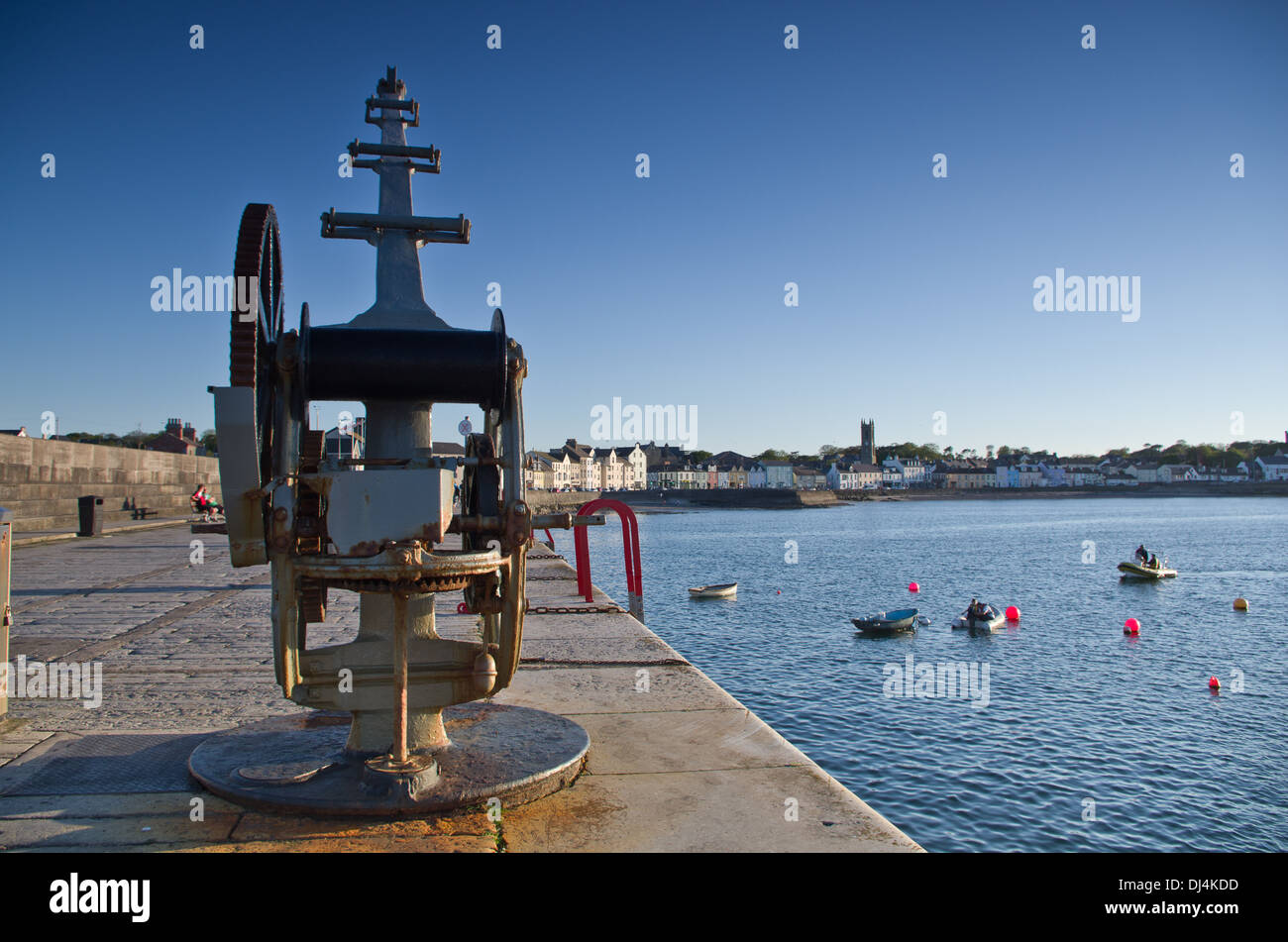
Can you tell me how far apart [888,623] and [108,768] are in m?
21.7

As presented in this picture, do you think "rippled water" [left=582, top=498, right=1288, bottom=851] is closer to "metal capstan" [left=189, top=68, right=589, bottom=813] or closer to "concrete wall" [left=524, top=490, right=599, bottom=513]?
"metal capstan" [left=189, top=68, right=589, bottom=813]

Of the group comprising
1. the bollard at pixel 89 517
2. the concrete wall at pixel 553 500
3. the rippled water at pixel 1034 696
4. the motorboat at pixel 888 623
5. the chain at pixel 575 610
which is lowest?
the rippled water at pixel 1034 696

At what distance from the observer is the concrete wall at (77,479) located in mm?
24391

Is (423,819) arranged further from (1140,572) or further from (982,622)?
(1140,572)

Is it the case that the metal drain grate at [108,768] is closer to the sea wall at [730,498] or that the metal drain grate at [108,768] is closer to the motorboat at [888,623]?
the motorboat at [888,623]

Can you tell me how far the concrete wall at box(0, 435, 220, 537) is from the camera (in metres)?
24.4

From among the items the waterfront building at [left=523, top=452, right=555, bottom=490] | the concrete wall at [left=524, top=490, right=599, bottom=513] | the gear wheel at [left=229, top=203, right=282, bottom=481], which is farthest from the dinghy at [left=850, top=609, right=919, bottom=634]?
the waterfront building at [left=523, top=452, right=555, bottom=490]

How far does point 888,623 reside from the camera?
961 inches

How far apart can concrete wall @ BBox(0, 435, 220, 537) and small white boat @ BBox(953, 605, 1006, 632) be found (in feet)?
66.0

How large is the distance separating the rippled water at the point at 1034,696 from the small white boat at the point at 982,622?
35cm

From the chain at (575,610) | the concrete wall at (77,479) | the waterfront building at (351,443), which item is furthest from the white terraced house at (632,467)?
the chain at (575,610)

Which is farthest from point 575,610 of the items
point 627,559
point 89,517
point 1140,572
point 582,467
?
point 582,467
